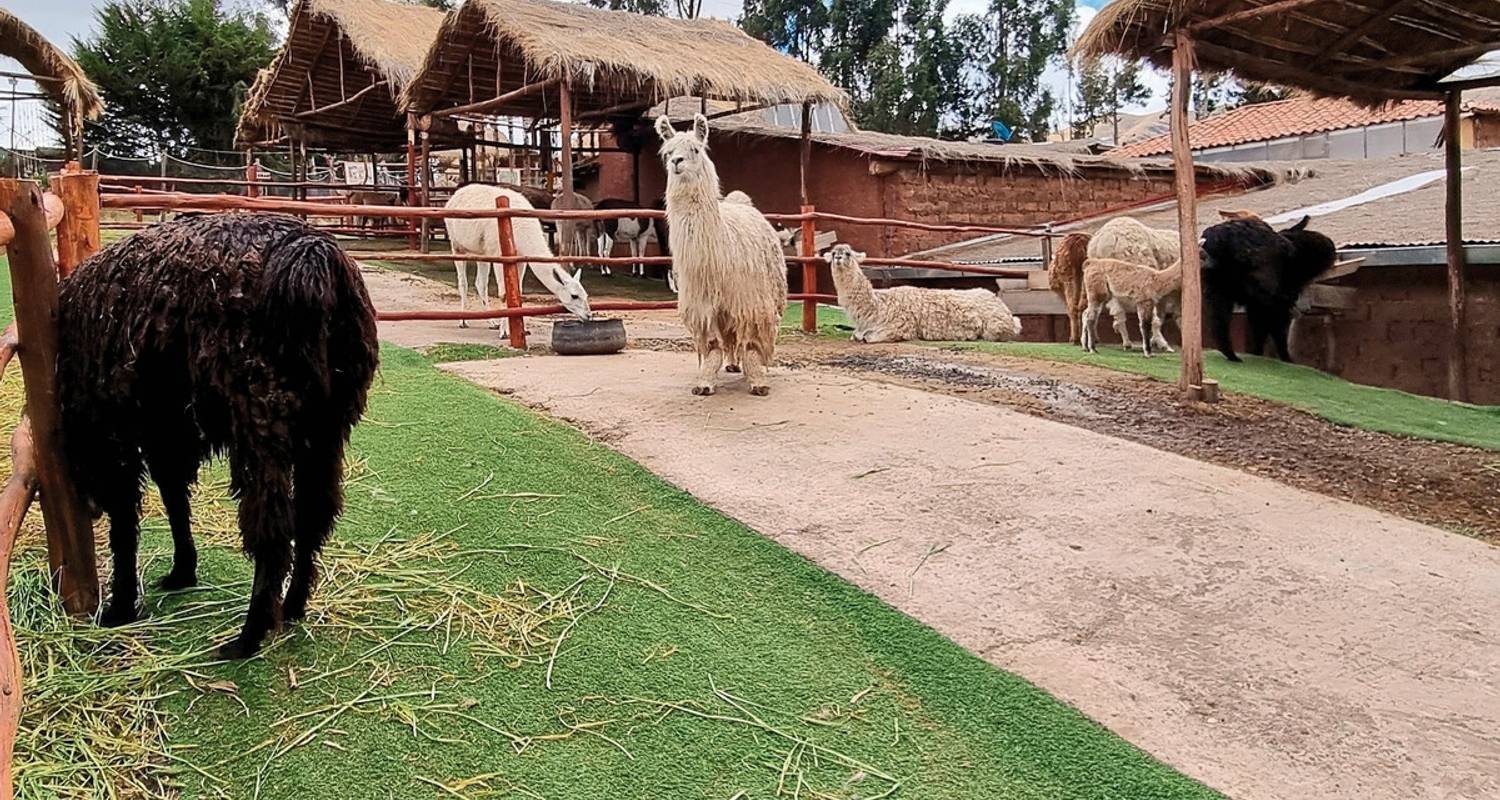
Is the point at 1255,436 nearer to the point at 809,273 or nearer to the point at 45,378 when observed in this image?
the point at 809,273

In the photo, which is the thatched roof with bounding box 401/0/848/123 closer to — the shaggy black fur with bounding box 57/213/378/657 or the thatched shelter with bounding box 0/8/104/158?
the thatched shelter with bounding box 0/8/104/158

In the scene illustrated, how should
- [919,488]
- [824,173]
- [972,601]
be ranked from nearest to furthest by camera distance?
[972,601]
[919,488]
[824,173]

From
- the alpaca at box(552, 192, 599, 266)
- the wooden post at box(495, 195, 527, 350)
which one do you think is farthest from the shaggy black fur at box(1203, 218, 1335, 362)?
the alpaca at box(552, 192, 599, 266)

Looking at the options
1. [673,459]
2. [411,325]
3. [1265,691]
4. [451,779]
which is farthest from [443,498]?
[411,325]

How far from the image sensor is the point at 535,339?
8.97 metres

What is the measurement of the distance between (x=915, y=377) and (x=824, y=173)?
958cm

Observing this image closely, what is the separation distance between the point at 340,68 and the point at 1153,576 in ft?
59.4

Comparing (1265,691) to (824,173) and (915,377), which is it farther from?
(824,173)

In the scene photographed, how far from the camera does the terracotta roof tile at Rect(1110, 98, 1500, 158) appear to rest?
22922 mm

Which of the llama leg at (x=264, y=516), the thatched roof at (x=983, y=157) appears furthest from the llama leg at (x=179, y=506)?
the thatched roof at (x=983, y=157)

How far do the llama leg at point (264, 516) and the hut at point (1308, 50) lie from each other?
5843 mm

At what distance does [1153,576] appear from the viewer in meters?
3.60

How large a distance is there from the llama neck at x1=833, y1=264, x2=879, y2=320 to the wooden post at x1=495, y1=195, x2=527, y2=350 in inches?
129

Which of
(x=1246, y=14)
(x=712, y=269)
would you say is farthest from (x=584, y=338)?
(x=1246, y=14)
